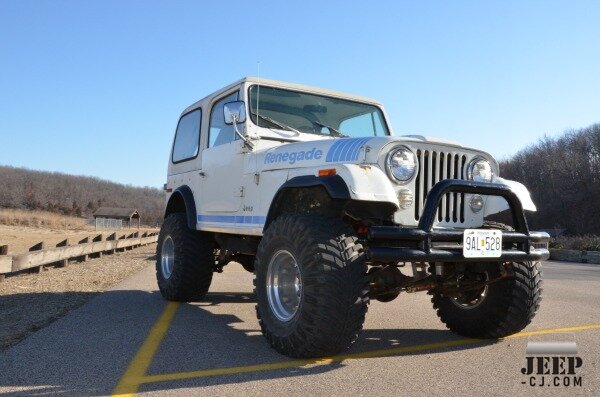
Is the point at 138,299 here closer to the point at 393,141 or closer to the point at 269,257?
the point at 269,257

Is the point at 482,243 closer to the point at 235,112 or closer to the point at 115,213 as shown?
the point at 235,112

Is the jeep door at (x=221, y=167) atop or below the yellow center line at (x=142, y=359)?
atop

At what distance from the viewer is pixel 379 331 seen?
208 inches

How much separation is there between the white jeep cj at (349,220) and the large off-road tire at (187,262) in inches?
24.7

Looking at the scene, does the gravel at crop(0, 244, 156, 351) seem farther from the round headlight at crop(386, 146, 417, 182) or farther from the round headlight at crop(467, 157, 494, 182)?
the round headlight at crop(467, 157, 494, 182)

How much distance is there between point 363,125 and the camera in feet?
20.5

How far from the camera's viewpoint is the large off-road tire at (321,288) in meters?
3.66

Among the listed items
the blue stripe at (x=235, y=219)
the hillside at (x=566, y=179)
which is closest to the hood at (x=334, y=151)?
the blue stripe at (x=235, y=219)

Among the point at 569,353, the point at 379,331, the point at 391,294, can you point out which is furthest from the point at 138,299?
the point at 569,353

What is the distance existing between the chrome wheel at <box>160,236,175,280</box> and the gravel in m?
1.07

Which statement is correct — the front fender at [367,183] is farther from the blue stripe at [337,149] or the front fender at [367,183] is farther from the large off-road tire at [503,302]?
the large off-road tire at [503,302]

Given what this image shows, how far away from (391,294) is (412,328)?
109 cm

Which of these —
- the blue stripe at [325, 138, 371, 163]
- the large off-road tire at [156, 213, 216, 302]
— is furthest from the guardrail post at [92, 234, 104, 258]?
the blue stripe at [325, 138, 371, 163]

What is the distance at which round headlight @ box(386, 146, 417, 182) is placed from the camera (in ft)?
13.3
